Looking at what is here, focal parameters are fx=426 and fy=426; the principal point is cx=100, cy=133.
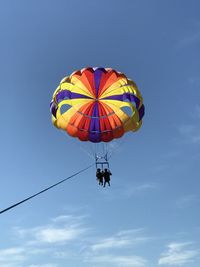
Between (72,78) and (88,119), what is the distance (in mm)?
2845

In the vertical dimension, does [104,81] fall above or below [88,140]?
above

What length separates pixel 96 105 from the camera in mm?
27922

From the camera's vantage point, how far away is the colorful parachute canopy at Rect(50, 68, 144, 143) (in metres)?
26.9

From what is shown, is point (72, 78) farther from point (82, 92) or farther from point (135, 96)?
point (135, 96)

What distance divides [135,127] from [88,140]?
10.4 feet

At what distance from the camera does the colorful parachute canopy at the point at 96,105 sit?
1058 inches

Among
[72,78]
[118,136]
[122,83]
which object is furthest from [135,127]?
[72,78]

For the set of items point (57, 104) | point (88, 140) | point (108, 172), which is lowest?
point (108, 172)

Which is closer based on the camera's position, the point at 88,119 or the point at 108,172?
the point at 108,172

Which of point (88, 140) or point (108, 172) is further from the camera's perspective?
point (88, 140)

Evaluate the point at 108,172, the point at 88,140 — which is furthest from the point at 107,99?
the point at 108,172

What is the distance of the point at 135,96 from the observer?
26625 millimetres

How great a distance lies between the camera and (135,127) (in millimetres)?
27500

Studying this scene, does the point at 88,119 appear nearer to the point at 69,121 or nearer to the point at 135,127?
the point at 69,121
